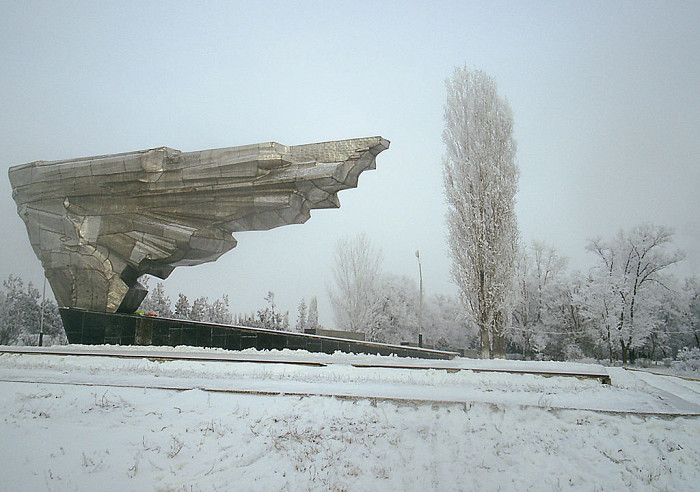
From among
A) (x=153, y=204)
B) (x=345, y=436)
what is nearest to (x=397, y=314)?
(x=153, y=204)

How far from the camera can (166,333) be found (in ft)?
39.3

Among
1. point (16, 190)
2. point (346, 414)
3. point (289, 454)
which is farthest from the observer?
point (16, 190)

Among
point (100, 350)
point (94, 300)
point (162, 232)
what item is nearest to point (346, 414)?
point (100, 350)

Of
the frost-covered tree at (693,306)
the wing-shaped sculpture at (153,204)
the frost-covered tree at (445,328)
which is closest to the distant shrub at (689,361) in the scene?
the frost-covered tree at (693,306)

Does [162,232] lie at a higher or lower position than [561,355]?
higher

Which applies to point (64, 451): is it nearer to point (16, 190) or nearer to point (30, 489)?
point (30, 489)

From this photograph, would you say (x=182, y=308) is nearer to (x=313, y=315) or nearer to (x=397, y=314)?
(x=313, y=315)

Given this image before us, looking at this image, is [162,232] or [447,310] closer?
[162,232]

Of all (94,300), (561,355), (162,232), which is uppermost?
(162,232)

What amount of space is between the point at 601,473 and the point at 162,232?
1026cm

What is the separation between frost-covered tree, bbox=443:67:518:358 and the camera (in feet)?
51.2

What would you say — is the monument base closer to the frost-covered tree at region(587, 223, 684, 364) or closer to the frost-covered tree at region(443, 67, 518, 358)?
the frost-covered tree at region(443, 67, 518, 358)

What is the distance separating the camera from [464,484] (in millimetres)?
4059

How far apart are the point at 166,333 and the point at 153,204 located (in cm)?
307
